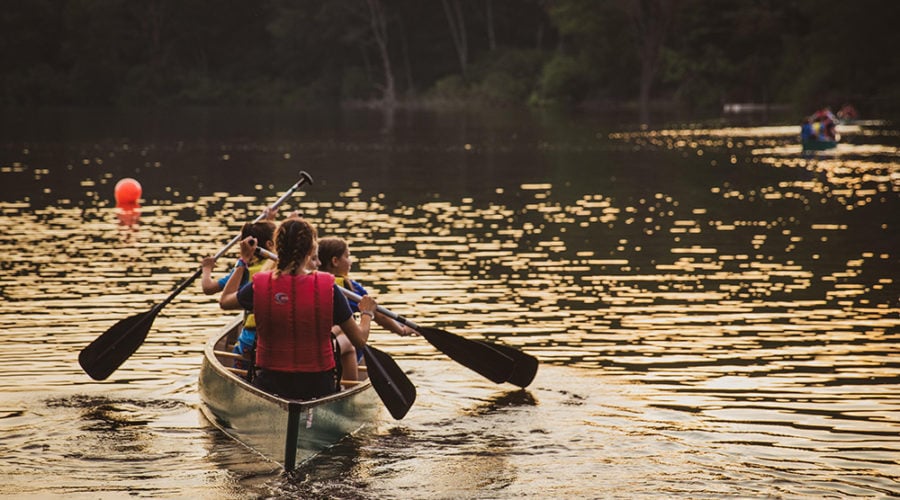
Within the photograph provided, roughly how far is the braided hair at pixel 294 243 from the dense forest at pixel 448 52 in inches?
3055

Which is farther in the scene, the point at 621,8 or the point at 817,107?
the point at 621,8

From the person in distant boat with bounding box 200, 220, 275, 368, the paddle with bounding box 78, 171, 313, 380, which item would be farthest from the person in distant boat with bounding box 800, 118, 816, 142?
the person in distant boat with bounding box 200, 220, 275, 368

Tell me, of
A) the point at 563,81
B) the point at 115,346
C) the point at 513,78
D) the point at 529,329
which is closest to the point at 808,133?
the point at 529,329

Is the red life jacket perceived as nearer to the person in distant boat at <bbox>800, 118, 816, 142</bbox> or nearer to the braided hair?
the braided hair

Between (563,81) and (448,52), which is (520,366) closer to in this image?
(563,81)

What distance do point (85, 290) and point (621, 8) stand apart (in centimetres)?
8500

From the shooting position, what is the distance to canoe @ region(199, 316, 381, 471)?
35.8 feet

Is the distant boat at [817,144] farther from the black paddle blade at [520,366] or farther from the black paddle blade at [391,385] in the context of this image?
the black paddle blade at [391,385]

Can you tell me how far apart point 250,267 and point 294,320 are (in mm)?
1946

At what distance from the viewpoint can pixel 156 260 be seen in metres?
23.8

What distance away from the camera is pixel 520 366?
13.8 meters

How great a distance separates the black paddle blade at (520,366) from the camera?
13.8 metres

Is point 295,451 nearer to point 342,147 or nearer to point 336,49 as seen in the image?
point 342,147

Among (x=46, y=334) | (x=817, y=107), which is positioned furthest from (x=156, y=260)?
(x=817, y=107)
